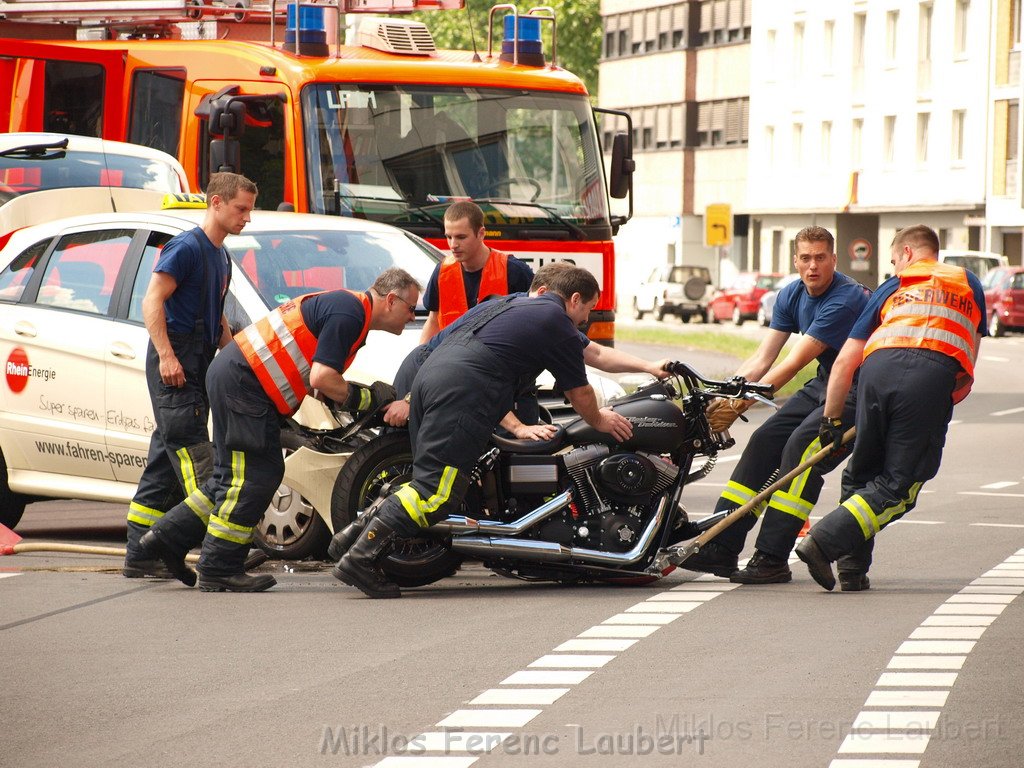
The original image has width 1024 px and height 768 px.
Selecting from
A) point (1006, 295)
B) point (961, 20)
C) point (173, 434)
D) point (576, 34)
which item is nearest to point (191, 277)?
point (173, 434)

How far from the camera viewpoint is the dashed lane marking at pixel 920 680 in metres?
5.80

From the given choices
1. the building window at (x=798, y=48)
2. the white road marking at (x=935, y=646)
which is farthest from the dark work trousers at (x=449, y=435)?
the building window at (x=798, y=48)

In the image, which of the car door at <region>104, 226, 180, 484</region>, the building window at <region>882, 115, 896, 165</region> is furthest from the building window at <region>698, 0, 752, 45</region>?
the car door at <region>104, 226, 180, 484</region>

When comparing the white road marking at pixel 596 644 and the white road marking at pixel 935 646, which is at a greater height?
the white road marking at pixel 935 646

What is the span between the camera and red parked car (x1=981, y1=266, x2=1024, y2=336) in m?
45.1

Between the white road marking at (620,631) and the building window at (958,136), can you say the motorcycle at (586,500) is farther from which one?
the building window at (958,136)

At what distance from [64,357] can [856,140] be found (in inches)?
2215

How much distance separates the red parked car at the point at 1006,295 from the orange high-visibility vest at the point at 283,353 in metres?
37.9

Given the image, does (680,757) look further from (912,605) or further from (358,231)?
(358,231)

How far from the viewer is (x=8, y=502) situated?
37.1 feet

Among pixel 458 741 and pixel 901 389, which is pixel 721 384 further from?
pixel 458 741

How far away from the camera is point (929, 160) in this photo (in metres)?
60.6

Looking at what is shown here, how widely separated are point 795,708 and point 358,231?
5.56m

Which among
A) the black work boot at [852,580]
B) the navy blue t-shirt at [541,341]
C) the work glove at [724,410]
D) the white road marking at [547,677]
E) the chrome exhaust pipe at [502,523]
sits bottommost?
the black work boot at [852,580]
